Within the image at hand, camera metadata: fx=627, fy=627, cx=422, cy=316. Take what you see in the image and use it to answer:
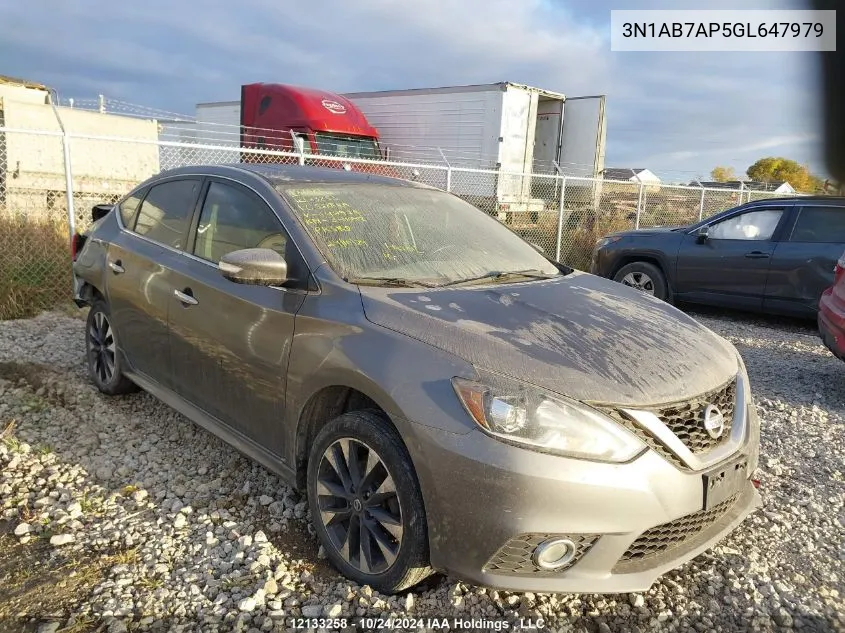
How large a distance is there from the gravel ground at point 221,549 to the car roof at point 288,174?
5.26ft

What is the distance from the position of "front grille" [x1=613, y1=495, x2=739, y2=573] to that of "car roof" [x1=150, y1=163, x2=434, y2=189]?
2341 millimetres

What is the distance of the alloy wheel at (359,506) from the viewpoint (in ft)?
7.75

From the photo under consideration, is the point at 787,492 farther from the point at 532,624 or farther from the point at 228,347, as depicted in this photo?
the point at 228,347

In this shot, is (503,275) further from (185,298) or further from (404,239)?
(185,298)

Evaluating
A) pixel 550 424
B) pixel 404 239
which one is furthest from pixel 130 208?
pixel 550 424

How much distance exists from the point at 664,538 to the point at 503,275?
58.3 inches

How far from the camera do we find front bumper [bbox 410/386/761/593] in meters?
2.04

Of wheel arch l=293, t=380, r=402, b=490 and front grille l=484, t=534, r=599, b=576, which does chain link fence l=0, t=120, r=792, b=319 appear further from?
front grille l=484, t=534, r=599, b=576

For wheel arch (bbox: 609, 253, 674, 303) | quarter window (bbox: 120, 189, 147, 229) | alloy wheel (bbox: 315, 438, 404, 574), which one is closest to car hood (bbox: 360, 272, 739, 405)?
alloy wheel (bbox: 315, 438, 404, 574)

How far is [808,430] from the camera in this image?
4.33 m

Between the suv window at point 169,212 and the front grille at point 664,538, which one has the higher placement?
the suv window at point 169,212

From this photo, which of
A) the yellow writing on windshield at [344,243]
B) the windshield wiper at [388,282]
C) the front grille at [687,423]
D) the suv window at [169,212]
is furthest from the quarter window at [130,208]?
the front grille at [687,423]

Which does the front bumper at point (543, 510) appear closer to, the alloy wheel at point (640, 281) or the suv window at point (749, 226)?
the suv window at point (749, 226)

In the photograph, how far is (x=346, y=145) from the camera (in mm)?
12188
